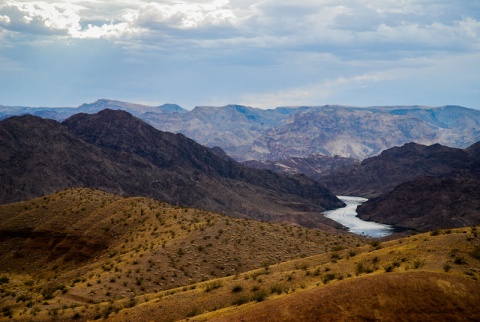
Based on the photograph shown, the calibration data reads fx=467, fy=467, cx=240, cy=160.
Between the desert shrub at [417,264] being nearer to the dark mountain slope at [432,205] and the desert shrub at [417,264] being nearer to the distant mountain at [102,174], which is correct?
the dark mountain slope at [432,205]

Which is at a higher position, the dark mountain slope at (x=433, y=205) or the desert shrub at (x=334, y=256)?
the desert shrub at (x=334, y=256)

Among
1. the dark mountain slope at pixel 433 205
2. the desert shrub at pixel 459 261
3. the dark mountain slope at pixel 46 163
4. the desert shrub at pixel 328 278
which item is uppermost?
the desert shrub at pixel 459 261

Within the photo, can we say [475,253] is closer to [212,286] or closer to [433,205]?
[212,286]

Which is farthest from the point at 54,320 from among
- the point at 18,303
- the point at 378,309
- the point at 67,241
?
the point at 67,241

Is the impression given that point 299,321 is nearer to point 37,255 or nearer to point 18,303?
point 18,303

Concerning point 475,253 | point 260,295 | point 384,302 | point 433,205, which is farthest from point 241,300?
point 433,205

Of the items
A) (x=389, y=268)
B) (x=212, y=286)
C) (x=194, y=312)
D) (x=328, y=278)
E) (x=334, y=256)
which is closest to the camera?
(x=389, y=268)

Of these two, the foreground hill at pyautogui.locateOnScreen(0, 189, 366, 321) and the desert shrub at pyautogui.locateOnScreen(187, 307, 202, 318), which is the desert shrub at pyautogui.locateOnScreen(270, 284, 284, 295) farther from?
the desert shrub at pyautogui.locateOnScreen(187, 307, 202, 318)

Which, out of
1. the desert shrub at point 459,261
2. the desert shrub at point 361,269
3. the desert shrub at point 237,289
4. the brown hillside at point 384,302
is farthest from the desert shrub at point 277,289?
the desert shrub at point 459,261

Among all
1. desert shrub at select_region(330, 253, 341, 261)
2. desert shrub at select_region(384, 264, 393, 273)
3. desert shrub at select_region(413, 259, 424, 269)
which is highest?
desert shrub at select_region(413, 259, 424, 269)

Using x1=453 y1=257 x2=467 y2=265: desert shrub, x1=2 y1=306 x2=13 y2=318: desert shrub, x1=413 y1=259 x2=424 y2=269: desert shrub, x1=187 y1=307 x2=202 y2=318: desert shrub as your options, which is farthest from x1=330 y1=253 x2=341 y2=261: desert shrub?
x1=2 y1=306 x2=13 y2=318: desert shrub

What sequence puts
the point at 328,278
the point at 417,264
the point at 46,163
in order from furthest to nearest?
the point at 46,163, the point at 328,278, the point at 417,264
